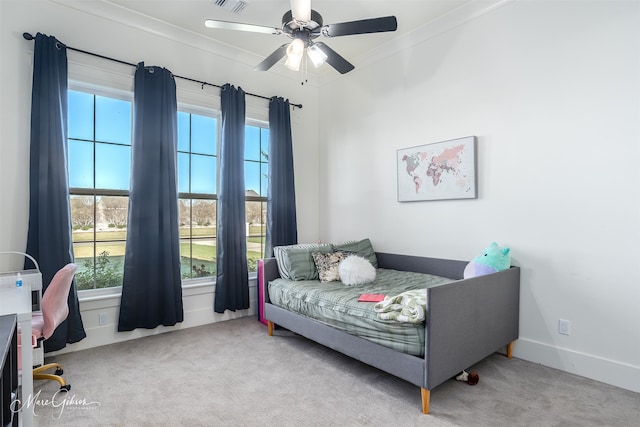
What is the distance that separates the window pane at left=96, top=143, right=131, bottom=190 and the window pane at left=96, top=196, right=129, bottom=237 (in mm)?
122

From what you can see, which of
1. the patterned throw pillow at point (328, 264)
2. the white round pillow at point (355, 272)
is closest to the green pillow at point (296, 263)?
the patterned throw pillow at point (328, 264)

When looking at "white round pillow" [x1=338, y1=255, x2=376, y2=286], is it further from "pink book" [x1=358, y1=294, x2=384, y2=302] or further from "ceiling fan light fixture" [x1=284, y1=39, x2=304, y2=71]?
"ceiling fan light fixture" [x1=284, y1=39, x2=304, y2=71]

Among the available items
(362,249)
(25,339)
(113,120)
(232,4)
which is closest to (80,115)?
(113,120)

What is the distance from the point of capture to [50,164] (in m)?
→ 2.71

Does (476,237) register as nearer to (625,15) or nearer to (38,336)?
(625,15)

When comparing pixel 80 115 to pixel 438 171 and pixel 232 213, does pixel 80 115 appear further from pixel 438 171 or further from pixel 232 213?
pixel 438 171

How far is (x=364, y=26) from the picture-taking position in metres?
2.27

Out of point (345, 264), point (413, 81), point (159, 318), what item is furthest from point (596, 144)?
point (159, 318)

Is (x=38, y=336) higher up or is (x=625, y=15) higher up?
(x=625, y=15)

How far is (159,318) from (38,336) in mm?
1182

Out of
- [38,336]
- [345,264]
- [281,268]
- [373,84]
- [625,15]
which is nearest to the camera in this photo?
[38,336]

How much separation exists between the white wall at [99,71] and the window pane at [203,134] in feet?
0.65

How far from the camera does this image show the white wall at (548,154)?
2303 mm

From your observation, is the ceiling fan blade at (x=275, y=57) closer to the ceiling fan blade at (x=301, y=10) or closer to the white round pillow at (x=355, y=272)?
the ceiling fan blade at (x=301, y=10)
